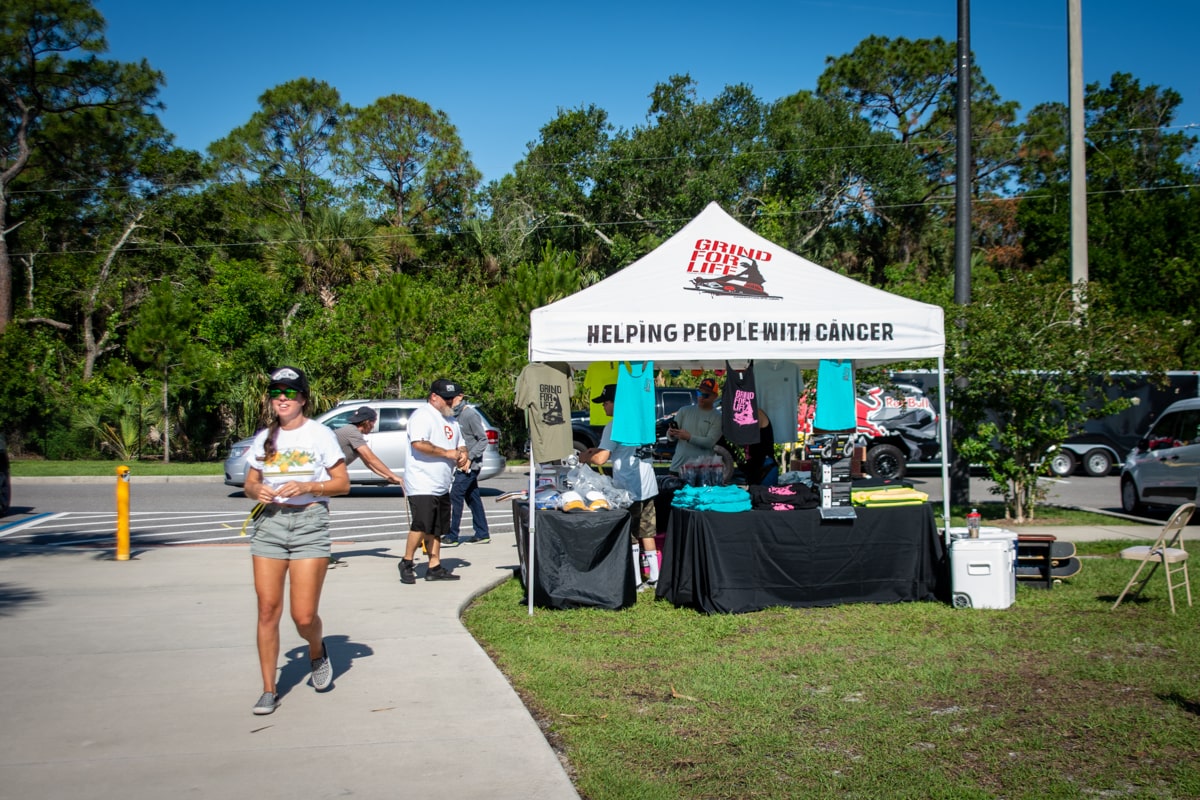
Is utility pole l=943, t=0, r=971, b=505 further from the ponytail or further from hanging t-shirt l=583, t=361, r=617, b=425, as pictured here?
the ponytail

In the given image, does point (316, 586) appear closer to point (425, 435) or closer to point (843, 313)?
point (425, 435)

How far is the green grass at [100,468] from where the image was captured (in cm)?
2230

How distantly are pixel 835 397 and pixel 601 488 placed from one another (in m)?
2.37

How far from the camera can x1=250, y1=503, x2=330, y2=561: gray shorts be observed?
18.5 ft

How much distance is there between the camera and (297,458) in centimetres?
570

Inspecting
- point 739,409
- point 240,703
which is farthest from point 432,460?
point 240,703

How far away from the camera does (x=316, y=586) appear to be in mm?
5773

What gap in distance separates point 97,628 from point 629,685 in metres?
4.38

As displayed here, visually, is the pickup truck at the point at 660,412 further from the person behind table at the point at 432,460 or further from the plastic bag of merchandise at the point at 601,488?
the plastic bag of merchandise at the point at 601,488

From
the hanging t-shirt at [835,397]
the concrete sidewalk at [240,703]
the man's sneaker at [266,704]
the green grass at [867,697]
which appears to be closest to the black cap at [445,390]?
the concrete sidewalk at [240,703]

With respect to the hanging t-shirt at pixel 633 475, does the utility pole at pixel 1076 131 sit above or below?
above

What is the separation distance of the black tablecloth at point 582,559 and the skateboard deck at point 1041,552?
12.1 ft

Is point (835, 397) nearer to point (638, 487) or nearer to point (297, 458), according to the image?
point (638, 487)

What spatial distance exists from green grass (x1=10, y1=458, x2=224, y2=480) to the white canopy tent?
1619 cm
